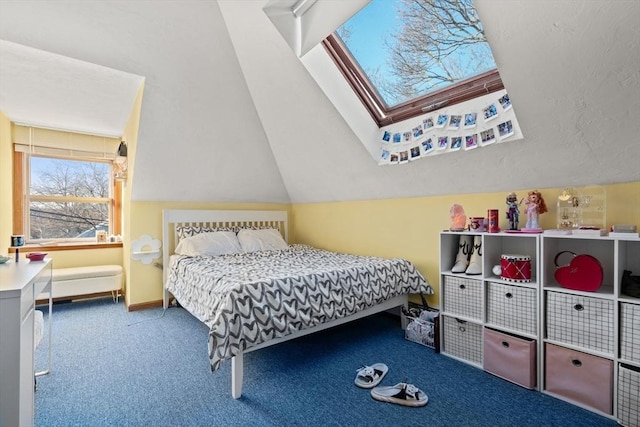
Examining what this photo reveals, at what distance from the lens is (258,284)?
6.47ft

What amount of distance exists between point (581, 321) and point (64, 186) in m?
5.30

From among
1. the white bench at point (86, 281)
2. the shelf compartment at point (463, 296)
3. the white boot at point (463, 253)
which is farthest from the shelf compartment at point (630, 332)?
the white bench at point (86, 281)

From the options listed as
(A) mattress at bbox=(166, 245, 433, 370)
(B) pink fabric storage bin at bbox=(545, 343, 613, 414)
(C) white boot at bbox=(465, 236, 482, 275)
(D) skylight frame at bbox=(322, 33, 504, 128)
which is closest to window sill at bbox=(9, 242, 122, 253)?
(A) mattress at bbox=(166, 245, 433, 370)

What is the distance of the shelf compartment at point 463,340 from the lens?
2.20 meters

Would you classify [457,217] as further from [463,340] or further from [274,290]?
[274,290]

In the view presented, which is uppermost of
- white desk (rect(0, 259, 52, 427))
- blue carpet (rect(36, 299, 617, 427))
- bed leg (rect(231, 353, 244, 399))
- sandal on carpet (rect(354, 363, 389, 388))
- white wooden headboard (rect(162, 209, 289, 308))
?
white wooden headboard (rect(162, 209, 289, 308))

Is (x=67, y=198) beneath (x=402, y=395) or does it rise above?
above

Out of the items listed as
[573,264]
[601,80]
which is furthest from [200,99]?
[573,264]

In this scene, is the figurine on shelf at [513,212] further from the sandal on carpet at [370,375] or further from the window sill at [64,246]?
the window sill at [64,246]

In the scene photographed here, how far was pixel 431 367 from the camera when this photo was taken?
2162 mm

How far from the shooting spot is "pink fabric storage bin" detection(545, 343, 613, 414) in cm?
166

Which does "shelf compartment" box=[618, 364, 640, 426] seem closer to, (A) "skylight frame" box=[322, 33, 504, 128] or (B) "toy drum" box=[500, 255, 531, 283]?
(B) "toy drum" box=[500, 255, 531, 283]

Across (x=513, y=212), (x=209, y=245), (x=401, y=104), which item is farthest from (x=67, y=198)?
(x=513, y=212)

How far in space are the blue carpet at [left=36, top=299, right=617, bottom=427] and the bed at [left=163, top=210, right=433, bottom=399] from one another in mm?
248
